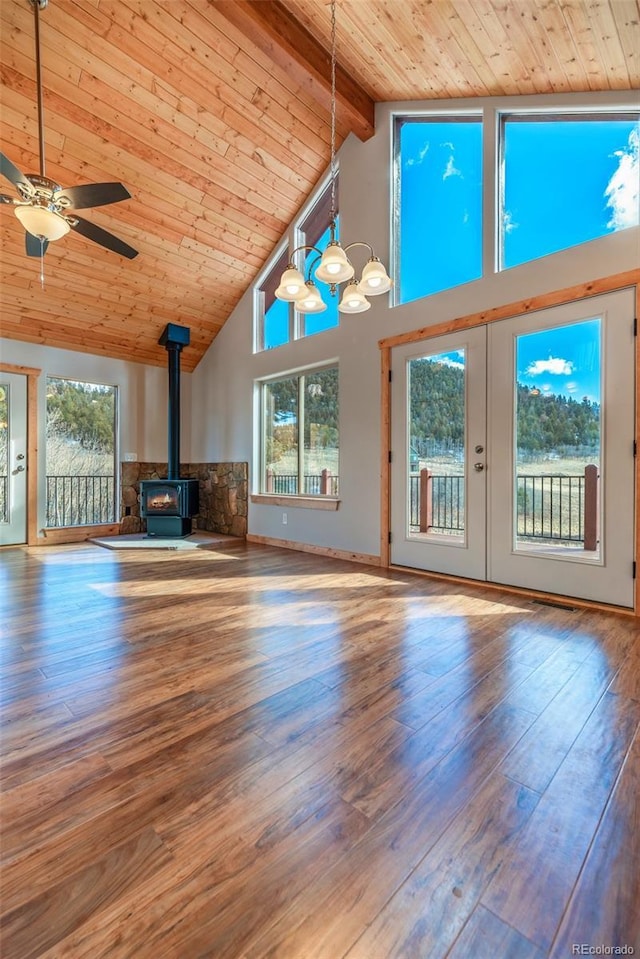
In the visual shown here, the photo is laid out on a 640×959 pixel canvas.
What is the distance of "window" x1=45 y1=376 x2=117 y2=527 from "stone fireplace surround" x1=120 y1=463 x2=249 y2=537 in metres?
0.21

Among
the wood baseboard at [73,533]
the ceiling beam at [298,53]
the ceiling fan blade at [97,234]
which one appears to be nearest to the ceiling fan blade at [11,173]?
the ceiling fan blade at [97,234]

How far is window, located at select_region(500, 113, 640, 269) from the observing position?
3.08m

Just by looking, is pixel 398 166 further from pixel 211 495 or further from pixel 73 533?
pixel 73 533

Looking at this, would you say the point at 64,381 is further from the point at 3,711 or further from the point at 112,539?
the point at 3,711

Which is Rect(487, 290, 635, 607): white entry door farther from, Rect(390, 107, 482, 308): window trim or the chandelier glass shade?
the chandelier glass shade

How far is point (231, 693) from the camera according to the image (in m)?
1.84

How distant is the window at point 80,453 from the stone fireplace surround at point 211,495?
0.69ft

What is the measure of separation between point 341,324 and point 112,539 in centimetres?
424

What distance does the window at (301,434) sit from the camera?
16.5 feet

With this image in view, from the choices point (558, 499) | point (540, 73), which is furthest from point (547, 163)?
point (558, 499)

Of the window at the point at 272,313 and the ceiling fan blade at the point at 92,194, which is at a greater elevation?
the window at the point at 272,313

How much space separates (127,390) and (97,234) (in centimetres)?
371

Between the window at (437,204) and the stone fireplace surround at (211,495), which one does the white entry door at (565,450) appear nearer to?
the window at (437,204)

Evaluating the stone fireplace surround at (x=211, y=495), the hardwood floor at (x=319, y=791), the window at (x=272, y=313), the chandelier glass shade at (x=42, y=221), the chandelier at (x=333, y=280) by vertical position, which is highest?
the window at (x=272, y=313)
